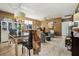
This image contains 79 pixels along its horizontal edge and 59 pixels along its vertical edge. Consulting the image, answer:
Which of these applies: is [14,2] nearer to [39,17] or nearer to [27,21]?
[27,21]

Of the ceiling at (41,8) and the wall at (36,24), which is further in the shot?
the wall at (36,24)

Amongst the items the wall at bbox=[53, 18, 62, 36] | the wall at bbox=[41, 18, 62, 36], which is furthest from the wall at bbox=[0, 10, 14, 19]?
the wall at bbox=[53, 18, 62, 36]

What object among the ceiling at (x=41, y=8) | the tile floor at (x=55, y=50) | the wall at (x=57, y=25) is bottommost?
the tile floor at (x=55, y=50)

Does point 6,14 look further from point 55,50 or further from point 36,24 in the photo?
point 55,50

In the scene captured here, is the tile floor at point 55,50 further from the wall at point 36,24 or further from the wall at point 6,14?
the wall at point 6,14

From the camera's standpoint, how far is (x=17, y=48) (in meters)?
2.38

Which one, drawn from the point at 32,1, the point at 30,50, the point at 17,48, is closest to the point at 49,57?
the point at 30,50

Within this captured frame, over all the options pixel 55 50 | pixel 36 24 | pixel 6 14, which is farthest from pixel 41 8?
pixel 55 50

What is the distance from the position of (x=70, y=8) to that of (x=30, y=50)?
1.43m

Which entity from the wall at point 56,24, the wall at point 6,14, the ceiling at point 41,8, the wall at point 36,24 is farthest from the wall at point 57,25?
the wall at point 6,14

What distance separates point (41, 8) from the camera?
216 centimetres

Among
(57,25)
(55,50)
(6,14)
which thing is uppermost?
(6,14)

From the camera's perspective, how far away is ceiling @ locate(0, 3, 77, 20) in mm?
2117

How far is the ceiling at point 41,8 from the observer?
6.95 feet
